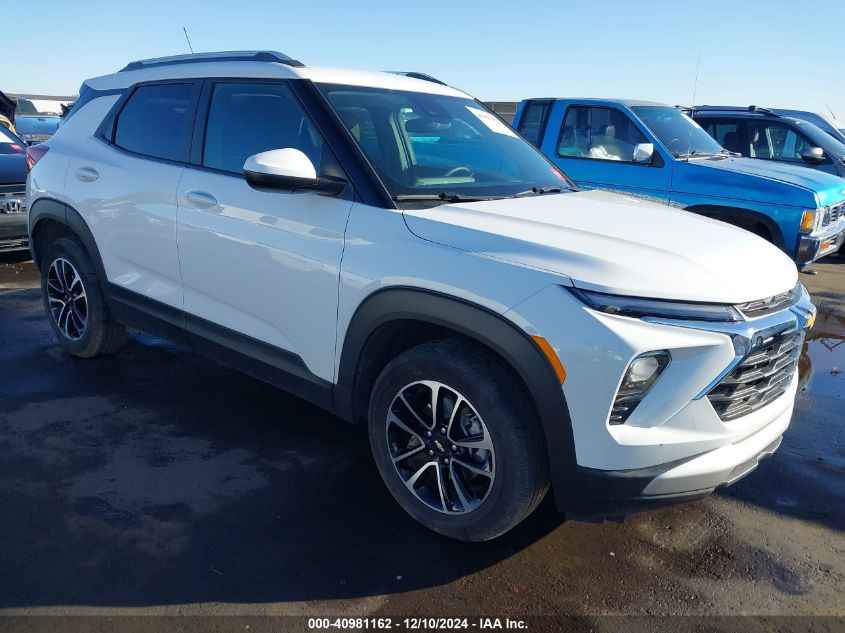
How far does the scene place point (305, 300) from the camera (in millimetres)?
3100

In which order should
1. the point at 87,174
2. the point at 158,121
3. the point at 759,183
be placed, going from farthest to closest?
the point at 759,183 < the point at 87,174 < the point at 158,121

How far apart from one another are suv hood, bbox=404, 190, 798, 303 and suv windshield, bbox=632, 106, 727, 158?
433 cm

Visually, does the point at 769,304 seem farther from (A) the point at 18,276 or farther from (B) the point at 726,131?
(B) the point at 726,131

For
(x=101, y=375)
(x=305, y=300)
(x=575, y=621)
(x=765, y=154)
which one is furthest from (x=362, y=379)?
(x=765, y=154)

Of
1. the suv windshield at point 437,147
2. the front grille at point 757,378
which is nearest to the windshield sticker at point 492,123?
the suv windshield at point 437,147

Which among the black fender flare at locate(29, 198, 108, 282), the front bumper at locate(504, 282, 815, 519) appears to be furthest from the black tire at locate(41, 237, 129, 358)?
the front bumper at locate(504, 282, 815, 519)

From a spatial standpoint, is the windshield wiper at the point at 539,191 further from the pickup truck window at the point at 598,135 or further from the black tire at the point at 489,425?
the pickup truck window at the point at 598,135

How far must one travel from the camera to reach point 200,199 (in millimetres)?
3531

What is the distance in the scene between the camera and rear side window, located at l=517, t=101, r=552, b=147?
7832 millimetres

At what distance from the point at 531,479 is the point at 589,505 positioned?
0.22m

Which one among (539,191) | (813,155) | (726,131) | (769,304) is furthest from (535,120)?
(769,304)

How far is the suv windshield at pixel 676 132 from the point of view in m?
7.18

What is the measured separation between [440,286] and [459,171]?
3.30ft

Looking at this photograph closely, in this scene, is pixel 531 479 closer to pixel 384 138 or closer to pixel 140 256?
pixel 384 138
